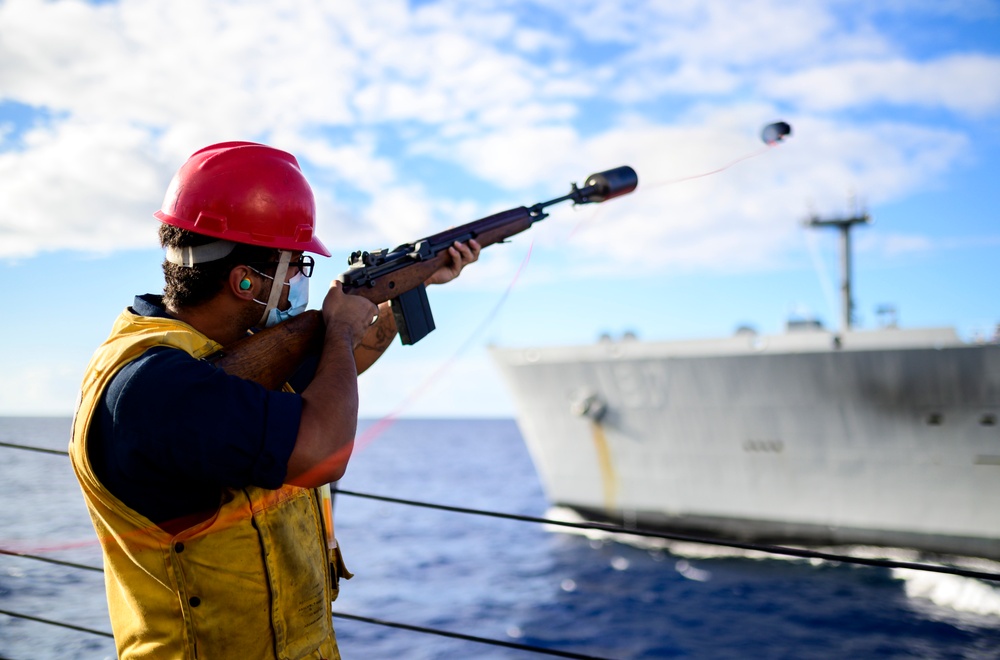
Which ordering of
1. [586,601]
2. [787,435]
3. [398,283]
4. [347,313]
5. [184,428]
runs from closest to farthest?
1. [184,428]
2. [347,313]
3. [398,283]
4. [586,601]
5. [787,435]

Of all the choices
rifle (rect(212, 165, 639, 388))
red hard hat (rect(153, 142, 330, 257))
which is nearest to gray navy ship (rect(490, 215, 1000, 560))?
rifle (rect(212, 165, 639, 388))

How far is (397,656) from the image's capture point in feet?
40.8

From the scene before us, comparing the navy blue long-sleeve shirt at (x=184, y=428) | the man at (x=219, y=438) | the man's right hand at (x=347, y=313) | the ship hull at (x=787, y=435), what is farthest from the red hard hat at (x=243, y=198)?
the ship hull at (x=787, y=435)

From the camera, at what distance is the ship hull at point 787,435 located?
46.9 feet

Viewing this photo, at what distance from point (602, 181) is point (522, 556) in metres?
20.7

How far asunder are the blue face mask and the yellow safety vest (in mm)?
176

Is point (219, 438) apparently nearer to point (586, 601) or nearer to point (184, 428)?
point (184, 428)

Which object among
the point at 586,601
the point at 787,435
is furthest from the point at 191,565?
the point at 787,435

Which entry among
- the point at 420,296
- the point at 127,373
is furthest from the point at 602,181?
the point at 127,373

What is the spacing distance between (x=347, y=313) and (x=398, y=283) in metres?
0.38

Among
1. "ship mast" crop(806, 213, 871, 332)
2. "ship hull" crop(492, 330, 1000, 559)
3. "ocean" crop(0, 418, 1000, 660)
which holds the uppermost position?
"ship mast" crop(806, 213, 871, 332)

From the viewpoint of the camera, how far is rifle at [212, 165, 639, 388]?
57.9 inches

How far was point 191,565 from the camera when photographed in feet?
4.27

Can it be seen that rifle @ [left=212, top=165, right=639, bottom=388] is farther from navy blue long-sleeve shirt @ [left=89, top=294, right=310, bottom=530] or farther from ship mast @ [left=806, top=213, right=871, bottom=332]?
ship mast @ [left=806, top=213, right=871, bottom=332]
